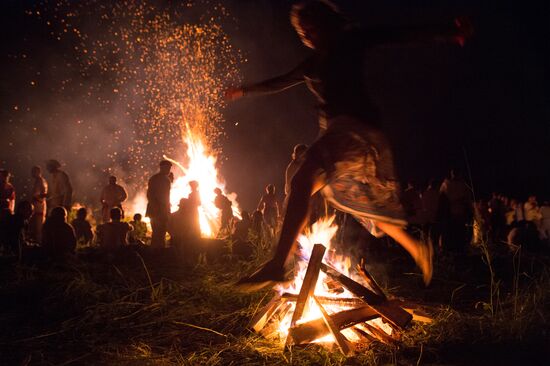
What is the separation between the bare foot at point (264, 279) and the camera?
232 cm

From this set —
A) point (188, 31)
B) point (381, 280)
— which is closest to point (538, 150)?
point (188, 31)

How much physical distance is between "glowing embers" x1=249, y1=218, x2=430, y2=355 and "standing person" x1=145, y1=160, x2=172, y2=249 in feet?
16.0

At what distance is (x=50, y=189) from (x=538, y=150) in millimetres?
24836

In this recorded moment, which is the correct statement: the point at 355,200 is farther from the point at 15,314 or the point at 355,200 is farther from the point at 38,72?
the point at 38,72

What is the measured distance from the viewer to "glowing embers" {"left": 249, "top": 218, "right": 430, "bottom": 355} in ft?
8.37

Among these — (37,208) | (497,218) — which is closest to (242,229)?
(37,208)

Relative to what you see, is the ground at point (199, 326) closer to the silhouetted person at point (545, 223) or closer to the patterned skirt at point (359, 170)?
the patterned skirt at point (359, 170)

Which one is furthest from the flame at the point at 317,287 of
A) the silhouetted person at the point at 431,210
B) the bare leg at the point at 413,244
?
the silhouetted person at the point at 431,210

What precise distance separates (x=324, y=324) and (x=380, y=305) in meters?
0.45

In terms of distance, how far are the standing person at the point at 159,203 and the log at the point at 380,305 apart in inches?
205

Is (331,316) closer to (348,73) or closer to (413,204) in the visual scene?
(348,73)

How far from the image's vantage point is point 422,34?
2504 mm

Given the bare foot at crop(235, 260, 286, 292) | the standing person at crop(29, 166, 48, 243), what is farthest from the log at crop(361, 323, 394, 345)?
the standing person at crop(29, 166, 48, 243)

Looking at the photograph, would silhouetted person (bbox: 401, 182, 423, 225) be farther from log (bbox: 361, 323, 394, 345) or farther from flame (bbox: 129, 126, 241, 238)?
log (bbox: 361, 323, 394, 345)
